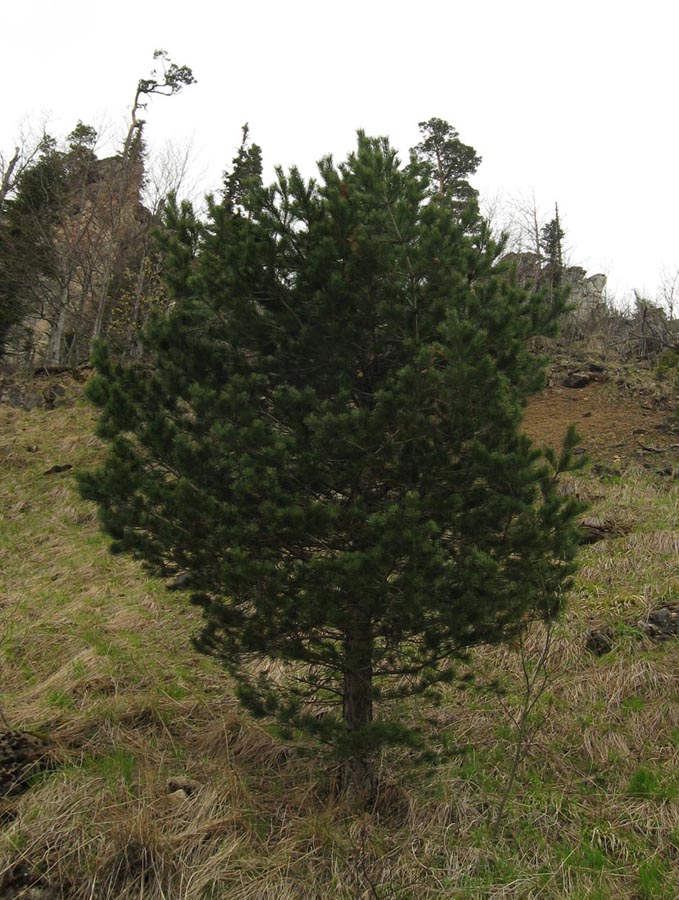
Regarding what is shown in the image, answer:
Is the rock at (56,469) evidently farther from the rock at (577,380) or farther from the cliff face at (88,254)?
the rock at (577,380)

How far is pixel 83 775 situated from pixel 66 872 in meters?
0.79

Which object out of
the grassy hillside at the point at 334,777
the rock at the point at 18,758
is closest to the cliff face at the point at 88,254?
the grassy hillside at the point at 334,777

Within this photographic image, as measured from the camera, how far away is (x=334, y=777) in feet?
12.7

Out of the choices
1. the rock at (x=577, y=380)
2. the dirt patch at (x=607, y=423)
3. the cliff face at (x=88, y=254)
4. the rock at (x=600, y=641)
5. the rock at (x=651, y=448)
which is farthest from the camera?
the cliff face at (x=88, y=254)

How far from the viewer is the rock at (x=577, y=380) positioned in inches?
533

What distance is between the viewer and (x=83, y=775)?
390 cm

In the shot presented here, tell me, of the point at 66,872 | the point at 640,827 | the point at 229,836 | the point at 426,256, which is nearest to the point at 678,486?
the point at 640,827

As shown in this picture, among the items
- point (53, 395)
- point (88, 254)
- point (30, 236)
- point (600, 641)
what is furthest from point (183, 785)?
point (30, 236)

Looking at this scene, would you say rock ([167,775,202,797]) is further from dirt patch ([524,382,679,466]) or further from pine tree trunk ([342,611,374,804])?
dirt patch ([524,382,679,466])

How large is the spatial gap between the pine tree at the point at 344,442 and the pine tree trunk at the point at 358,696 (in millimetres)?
16

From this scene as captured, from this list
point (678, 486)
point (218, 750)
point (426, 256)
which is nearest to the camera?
point (426, 256)

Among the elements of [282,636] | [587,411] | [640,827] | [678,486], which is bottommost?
[640,827]

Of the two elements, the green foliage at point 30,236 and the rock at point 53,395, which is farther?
the green foliage at point 30,236

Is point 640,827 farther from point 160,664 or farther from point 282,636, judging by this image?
point 160,664
